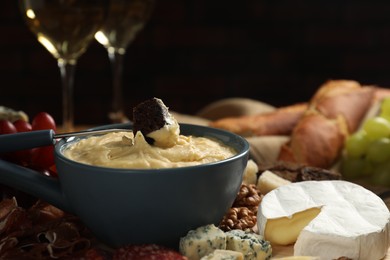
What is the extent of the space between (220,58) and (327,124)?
1.23 meters

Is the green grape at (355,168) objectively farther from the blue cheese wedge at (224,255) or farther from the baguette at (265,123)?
the blue cheese wedge at (224,255)

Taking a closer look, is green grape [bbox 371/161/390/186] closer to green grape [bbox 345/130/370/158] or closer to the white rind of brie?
green grape [bbox 345/130/370/158]

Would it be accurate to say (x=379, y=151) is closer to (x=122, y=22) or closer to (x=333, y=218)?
(x=122, y=22)

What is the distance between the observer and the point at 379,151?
179 centimetres

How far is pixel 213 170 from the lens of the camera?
93 centimetres

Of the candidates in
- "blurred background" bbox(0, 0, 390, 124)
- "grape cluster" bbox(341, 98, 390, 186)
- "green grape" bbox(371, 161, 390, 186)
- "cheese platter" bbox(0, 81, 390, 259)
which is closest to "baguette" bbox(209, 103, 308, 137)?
"cheese platter" bbox(0, 81, 390, 259)

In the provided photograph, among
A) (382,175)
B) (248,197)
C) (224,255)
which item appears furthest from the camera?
(382,175)

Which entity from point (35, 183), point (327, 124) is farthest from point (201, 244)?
point (327, 124)

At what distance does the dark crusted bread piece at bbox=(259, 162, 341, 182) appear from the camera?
128 cm

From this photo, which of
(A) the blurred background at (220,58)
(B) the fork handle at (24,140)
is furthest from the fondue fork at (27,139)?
(A) the blurred background at (220,58)

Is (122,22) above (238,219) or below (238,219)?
above

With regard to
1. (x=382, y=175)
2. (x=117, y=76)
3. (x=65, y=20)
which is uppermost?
(x=65, y=20)

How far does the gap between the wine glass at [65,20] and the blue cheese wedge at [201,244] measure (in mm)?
731

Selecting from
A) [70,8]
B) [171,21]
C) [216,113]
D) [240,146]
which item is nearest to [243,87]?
[171,21]
